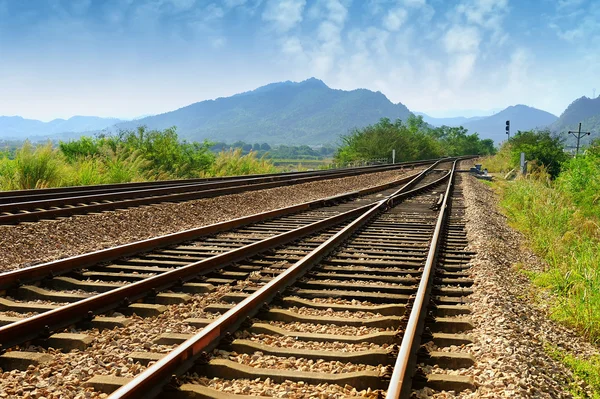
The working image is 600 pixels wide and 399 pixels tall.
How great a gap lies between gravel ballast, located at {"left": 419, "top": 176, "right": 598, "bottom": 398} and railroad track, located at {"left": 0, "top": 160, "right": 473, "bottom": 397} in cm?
18

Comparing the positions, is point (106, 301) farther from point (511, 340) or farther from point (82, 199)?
point (82, 199)

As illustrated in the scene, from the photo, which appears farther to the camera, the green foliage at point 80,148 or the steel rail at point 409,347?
the green foliage at point 80,148

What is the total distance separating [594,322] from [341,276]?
102 inches

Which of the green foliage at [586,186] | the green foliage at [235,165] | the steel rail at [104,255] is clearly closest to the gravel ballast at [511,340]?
the steel rail at [104,255]

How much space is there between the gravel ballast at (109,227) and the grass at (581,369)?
6.07m

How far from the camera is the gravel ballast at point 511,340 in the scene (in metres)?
3.62

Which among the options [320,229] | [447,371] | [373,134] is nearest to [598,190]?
[320,229]

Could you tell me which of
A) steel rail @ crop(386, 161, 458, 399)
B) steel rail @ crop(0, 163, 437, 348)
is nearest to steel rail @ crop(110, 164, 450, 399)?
steel rail @ crop(0, 163, 437, 348)

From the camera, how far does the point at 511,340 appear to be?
14.4 ft

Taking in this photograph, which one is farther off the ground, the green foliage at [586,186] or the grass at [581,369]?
the green foliage at [586,186]

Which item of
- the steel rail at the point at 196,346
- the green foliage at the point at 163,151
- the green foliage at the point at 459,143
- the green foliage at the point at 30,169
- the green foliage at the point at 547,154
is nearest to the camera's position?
the steel rail at the point at 196,346

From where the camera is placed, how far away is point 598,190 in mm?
14703

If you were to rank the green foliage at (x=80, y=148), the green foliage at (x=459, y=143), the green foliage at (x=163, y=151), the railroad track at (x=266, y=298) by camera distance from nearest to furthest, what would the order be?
the railroad track at (x=266, y=298) → the green foliage at (x=80, y=148) → the green foliage at (x=163, y=151) → the green foliage at (x=459, y=143)

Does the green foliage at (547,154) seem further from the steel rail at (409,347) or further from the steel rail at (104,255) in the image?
the steel rail at (409,347)
